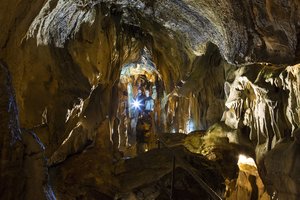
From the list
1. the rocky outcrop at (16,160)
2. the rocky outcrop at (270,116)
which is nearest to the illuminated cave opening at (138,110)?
the rocky outcrop at (270,116)

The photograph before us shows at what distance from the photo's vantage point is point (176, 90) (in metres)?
12.0

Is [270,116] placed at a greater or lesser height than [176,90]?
lesser

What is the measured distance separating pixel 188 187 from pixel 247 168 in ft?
10.8

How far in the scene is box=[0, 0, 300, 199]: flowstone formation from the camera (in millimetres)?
4090

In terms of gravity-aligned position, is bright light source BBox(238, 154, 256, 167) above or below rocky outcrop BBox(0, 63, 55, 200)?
below

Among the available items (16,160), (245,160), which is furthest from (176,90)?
(16,160)

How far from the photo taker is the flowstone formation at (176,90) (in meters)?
4.09

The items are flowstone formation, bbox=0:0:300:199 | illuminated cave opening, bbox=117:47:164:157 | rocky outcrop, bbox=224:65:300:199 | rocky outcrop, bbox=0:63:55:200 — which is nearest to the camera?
rocky outcrop, bbox=0:63:55:200

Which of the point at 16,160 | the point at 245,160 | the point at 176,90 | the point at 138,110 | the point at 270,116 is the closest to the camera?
the point at 16,160

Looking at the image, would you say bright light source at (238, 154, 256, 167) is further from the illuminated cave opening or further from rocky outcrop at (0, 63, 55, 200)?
the illuminated cave opening

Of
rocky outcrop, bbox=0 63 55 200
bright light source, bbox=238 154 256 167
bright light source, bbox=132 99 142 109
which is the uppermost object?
bright light source, bbox=132 99 142 109

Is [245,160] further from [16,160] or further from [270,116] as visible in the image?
[16,160]

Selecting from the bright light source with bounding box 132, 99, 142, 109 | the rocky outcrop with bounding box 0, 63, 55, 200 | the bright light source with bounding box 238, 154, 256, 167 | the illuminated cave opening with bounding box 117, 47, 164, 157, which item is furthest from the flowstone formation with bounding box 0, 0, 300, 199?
the bright light source with bounding box 132, 99, 142, 109

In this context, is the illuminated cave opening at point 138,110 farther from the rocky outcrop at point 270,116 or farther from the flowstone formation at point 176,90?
the rocky outcrop at point 270,116
